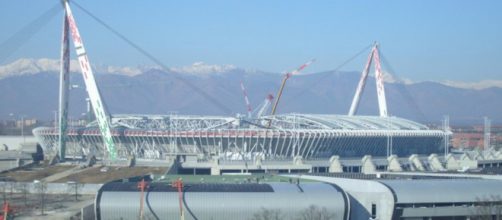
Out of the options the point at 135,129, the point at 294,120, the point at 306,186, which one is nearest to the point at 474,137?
the point at 294,120

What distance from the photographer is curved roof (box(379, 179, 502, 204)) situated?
34656mm

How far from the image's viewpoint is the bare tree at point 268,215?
3151 centimetres

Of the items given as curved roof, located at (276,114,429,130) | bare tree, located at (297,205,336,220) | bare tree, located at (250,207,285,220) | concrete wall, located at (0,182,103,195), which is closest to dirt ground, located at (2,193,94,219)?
concrete wall, located at (0,182,103,195)

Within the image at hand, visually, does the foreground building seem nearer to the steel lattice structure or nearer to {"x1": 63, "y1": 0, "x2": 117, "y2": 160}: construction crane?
{"x1": 63, "y1": 0, "x2": 117, "y2": 160}: construction crane

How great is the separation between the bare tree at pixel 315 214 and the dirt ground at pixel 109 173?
17.7 metres

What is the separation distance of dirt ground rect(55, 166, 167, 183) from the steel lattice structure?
32.6 feet

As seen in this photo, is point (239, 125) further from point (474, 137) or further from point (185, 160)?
point (474, 137)

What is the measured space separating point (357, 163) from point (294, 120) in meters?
9.54

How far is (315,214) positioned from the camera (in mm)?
31766

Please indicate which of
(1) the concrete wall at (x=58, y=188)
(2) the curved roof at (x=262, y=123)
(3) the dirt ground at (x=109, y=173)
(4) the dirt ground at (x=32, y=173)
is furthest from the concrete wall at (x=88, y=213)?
(2) the curved roof at (x=262, y=123)

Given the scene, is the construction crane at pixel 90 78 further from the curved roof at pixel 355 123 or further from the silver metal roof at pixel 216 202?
the silver metal roof at pixel 216 202

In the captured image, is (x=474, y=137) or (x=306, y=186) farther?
(x=474, y=137)

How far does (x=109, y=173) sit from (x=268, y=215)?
72.5 feet

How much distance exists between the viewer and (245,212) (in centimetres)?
3206
